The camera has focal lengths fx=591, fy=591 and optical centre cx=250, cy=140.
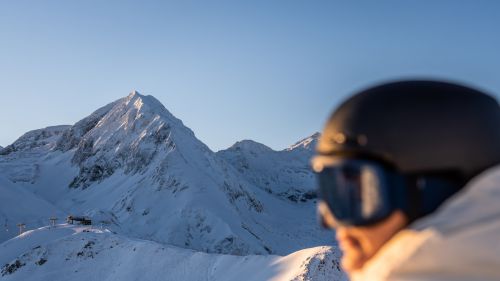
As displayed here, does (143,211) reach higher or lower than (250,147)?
lower

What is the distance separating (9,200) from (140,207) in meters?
12.1

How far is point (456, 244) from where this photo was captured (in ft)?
4.15

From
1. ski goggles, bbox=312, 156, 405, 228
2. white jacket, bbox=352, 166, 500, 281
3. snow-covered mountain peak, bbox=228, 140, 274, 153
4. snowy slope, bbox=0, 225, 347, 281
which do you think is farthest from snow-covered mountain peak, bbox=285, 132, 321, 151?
white jacket, bbox=352, 166, 500, 281

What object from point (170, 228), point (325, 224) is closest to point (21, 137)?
point (170, 228)

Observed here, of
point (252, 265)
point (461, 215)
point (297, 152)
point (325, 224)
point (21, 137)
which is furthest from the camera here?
point (297, 152)

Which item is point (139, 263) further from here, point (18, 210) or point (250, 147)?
point (250, 147)

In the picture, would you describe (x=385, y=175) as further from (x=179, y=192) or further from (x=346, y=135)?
(x=179, y=192)

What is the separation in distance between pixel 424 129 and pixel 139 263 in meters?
23.9

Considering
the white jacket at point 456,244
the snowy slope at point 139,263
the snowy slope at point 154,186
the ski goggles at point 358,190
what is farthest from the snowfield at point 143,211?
the white jacket at point 456,244

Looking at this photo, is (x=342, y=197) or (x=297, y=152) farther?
(x=297, y=152)

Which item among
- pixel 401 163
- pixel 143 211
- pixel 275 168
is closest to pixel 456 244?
pixel 401 163

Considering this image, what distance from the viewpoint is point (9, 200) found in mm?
55094

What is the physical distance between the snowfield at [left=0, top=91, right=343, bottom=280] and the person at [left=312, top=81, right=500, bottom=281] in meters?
17.2

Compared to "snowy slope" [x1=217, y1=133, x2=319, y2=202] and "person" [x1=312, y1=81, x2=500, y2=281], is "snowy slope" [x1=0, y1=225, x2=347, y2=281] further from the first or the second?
"snowy slope" [x1=217, y1=133, x2=319, y2=202]
